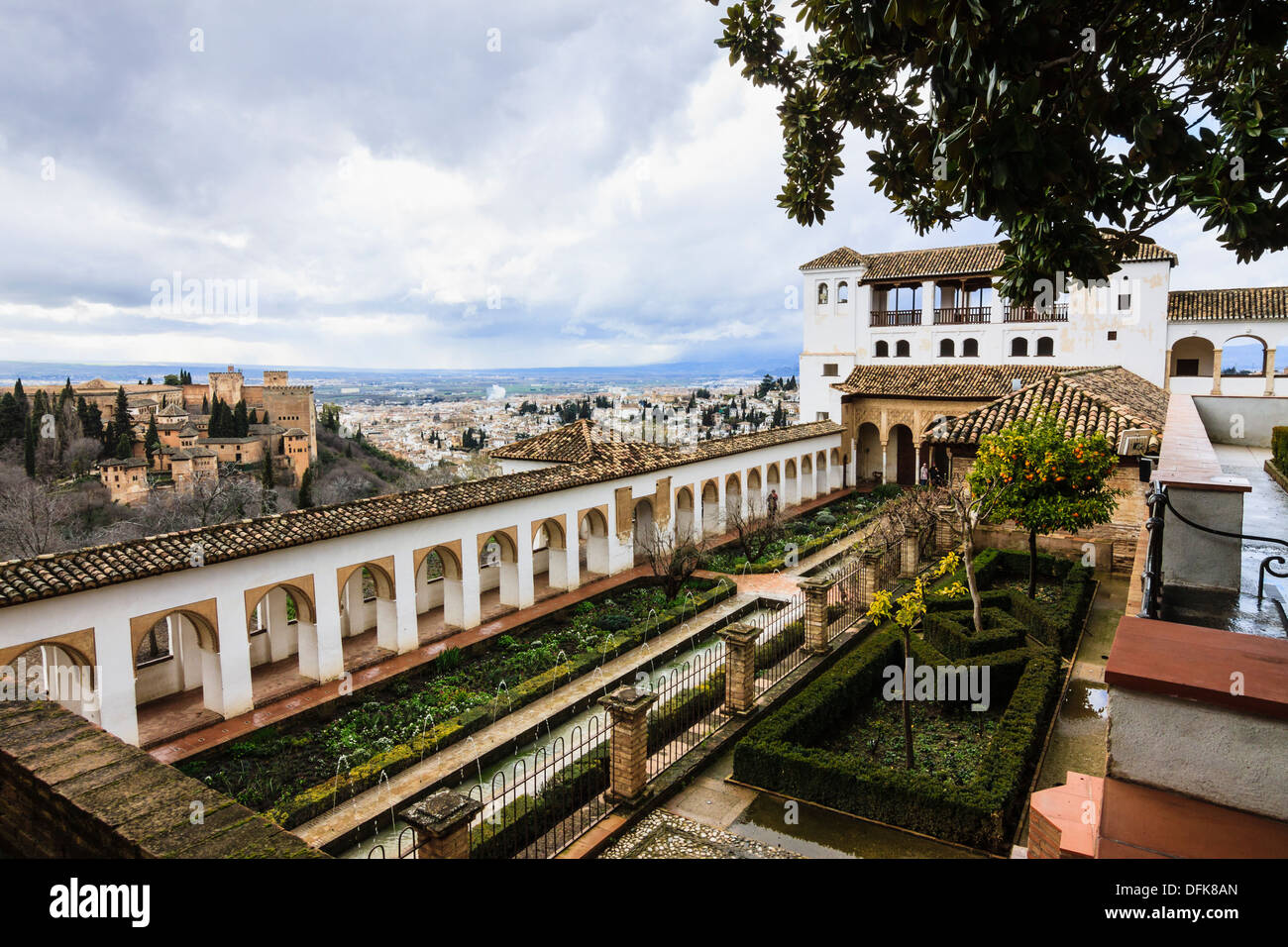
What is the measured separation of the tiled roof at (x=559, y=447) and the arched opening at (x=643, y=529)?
6.07ft

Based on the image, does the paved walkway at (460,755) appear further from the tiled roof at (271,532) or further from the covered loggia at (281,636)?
the tiled roof at (271,532)

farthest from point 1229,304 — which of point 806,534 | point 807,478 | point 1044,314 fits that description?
point 806,534

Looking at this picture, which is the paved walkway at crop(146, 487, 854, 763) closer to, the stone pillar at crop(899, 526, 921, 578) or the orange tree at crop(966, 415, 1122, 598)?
the stone pillar at crop(899, 526, 921, 578)

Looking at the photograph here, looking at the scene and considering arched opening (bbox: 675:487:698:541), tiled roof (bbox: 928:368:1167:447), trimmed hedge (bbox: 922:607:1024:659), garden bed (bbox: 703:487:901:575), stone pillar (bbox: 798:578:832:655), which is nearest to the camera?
trimmed hedge (bbox: 922:607:1024:659)

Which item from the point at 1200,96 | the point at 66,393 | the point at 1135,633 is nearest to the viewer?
the point at 1135,633

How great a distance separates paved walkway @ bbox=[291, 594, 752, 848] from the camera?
7.62 m

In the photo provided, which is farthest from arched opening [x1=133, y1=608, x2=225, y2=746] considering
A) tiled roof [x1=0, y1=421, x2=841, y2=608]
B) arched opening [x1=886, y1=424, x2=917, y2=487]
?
arched opening [x1=886, y1=424, x2=917, y2=487]

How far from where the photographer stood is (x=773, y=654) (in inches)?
431

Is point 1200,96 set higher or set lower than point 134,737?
higher

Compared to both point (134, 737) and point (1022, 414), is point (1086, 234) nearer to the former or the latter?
point (134, 737)

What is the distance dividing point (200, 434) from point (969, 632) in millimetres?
63935

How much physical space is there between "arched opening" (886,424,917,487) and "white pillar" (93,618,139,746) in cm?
2509

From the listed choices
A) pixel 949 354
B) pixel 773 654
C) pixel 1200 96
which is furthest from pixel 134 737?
pixel 949 354
